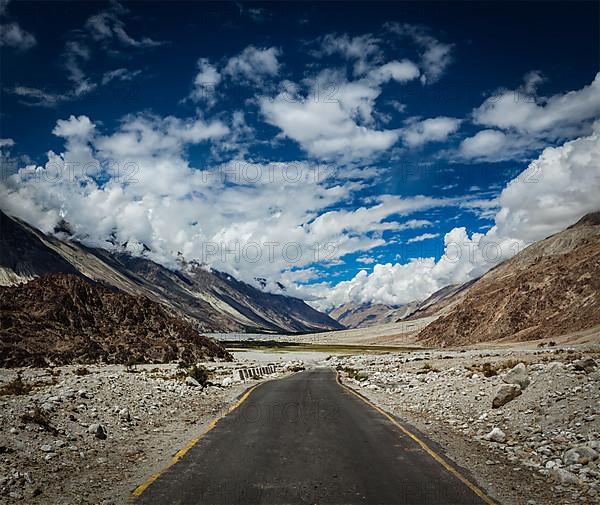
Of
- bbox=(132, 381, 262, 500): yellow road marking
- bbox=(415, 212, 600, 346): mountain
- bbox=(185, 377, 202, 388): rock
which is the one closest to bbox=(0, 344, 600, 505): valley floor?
bbox=(132, 381, 262, 500): yellow road marking

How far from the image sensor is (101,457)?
35.0ft

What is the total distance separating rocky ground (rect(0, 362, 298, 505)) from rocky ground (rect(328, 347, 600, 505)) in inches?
271

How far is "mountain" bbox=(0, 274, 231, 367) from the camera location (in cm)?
4441

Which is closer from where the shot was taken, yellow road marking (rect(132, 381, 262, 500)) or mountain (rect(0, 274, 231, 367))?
yellow road marking (rect(132, 381, 262, 500))

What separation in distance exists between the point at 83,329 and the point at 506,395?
47.7m

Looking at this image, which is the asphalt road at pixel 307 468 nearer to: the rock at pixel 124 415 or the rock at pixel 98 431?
the rock at pixel 98 431

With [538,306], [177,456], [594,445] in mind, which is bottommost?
[177,456]

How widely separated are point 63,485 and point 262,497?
12.7 ft

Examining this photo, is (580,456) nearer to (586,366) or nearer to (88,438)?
(586,366)

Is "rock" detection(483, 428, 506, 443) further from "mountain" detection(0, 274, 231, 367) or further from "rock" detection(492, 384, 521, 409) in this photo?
"mountain" detection(0, 274, 231, 367)

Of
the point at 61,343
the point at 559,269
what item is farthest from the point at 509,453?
the point at 559,269

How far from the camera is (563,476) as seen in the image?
9062 mm

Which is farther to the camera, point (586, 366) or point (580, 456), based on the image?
point (586, 366)

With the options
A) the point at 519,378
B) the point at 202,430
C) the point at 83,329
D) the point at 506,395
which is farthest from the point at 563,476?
the point at 83,329
